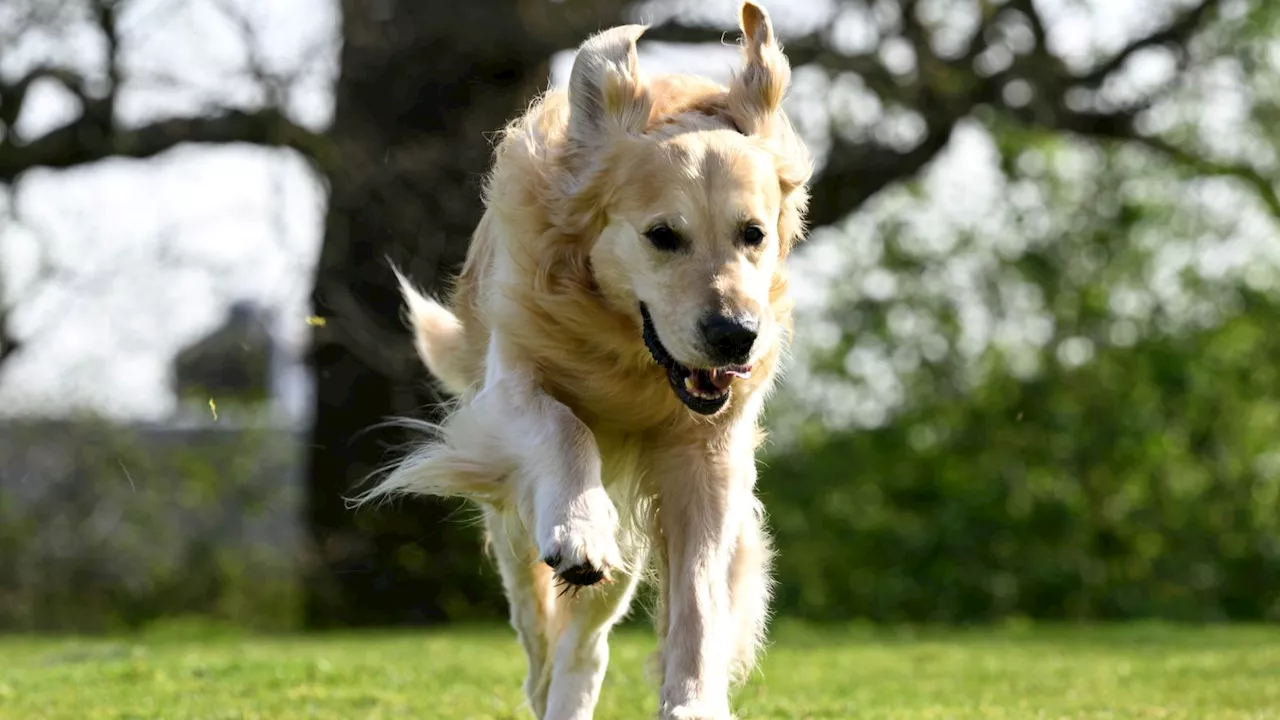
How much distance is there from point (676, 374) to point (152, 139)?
30.9 feet

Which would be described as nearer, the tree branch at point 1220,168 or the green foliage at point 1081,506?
the green foliage at point 1081,506

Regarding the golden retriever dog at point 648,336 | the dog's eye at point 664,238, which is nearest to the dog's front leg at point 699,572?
the golden retriever dog at point 648,336

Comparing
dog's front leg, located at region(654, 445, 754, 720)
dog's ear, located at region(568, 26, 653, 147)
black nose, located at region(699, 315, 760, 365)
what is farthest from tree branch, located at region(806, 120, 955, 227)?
black nose, located at region(699, 315, 760, 365)

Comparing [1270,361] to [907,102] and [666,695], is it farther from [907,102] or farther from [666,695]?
[666,695]

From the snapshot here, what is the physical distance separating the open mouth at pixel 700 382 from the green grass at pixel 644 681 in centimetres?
89

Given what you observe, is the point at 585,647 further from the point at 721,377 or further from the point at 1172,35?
the point at 1172,35

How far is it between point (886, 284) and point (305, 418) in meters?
5.29

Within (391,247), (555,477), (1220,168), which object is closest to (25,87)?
(391,247)

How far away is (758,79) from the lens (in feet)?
15.6

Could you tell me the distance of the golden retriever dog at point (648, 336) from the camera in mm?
4258

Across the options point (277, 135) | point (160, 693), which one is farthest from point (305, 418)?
point (160, 693)

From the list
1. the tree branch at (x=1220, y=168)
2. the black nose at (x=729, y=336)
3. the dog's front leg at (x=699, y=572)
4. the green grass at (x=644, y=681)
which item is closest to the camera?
the black nose at (x=729, y=336)

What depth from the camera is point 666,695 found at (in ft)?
13.9

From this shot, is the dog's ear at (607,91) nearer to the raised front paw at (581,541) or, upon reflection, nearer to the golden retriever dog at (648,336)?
the golden retriever dog at (648,336)
